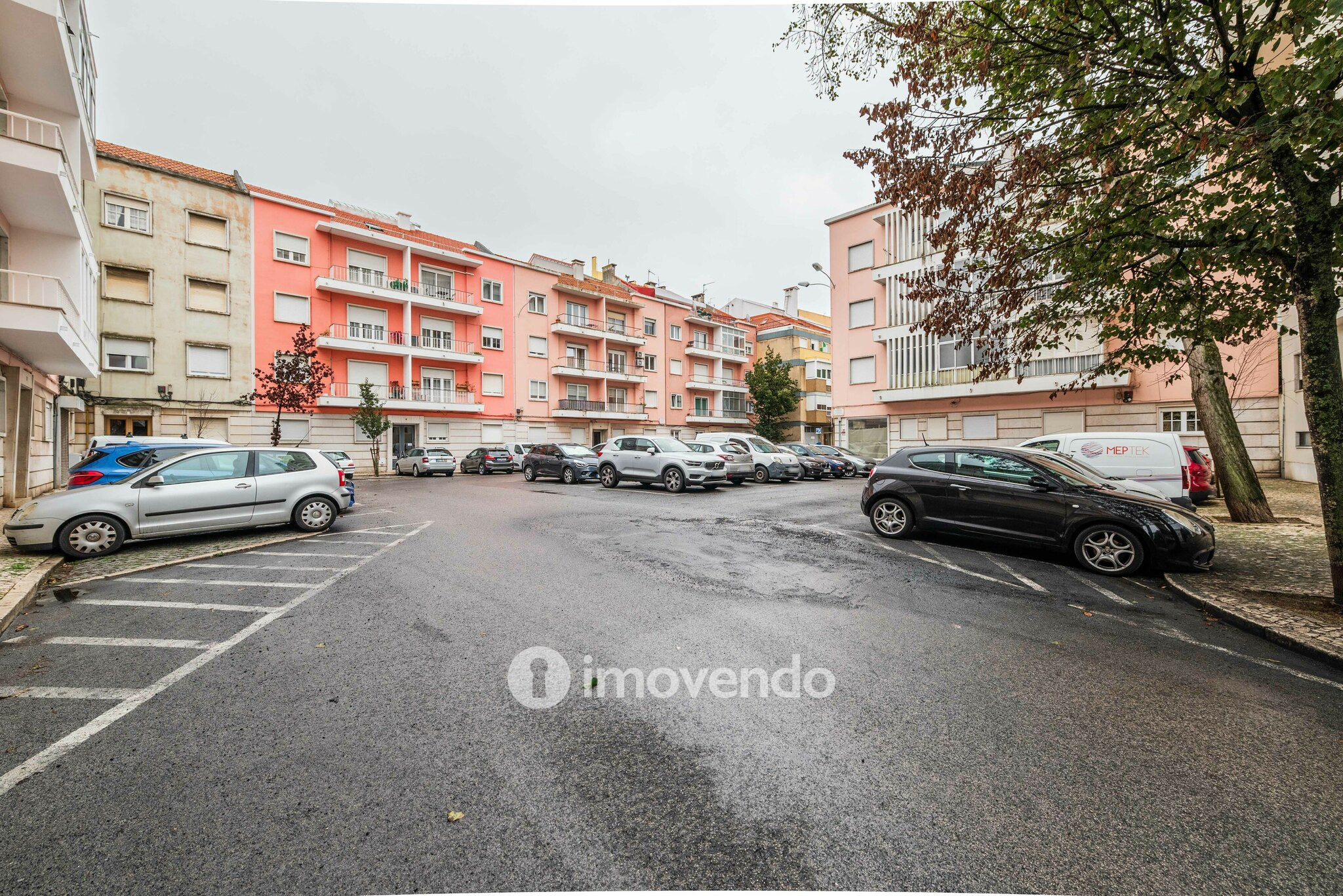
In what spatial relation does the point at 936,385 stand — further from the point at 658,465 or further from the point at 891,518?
the point at 891,518

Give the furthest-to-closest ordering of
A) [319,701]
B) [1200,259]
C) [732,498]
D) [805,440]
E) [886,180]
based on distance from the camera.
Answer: [805,440] < [732,498] < [886,180] < [1200,259] < [319,701]

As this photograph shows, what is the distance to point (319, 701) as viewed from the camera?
3.36 m

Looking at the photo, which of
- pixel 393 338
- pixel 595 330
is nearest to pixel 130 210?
pixel 393 338

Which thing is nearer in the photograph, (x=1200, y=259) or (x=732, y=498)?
(x=1200, y=259)

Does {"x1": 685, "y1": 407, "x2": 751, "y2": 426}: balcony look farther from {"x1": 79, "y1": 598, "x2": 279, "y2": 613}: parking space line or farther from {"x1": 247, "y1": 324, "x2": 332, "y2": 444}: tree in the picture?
{"x1": 79, "y1": 598, "x2": 279, "y2": 613}: parking space line

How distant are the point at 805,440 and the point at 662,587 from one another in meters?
43.2

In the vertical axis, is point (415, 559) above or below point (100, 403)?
below

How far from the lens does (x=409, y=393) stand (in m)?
30.8

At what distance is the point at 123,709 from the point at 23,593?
3.71 metres

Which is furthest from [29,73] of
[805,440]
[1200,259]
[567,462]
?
[805,440]

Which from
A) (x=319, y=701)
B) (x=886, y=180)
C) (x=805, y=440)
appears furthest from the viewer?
(x=805, y=440)

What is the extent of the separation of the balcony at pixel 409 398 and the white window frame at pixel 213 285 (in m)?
5.19

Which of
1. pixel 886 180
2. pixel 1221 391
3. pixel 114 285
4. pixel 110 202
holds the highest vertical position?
pixel 110 202

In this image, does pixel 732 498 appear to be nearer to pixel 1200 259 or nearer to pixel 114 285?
pixel 1200 259
